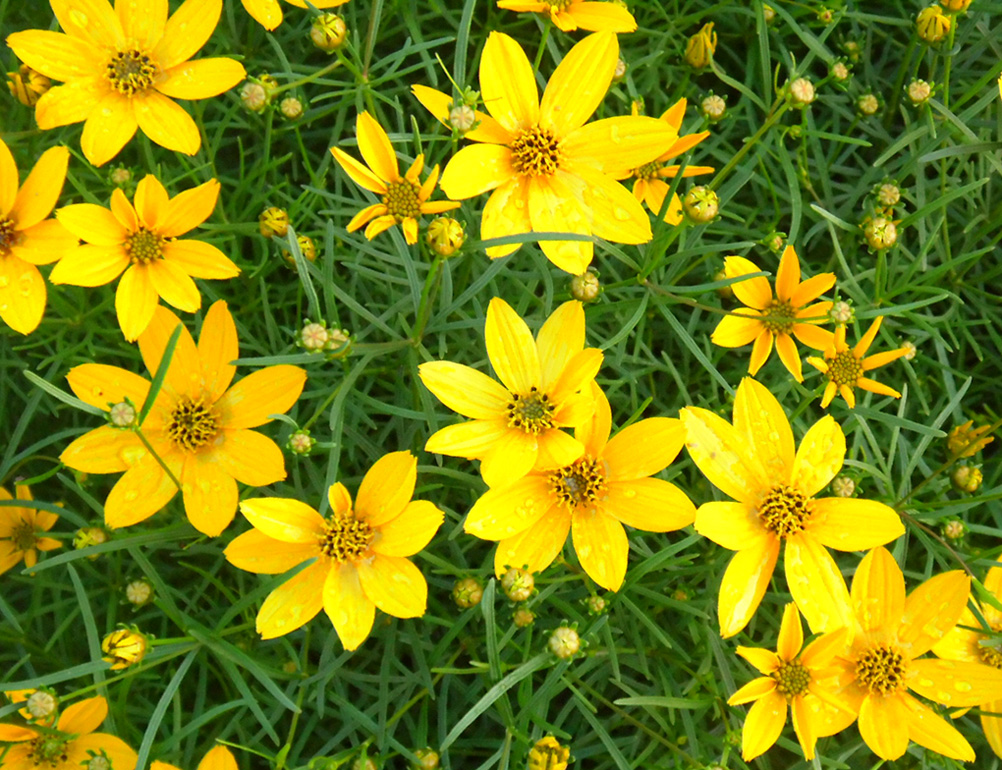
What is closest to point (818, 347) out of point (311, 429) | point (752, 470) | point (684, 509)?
point (752, 470)

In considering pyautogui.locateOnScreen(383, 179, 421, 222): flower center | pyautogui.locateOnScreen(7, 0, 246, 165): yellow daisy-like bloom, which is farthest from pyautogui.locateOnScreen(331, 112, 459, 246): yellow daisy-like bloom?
pyautogui.locateOnScreen(7, 0, 246, 165): yellow daisy-like bloom

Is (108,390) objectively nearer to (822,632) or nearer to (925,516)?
(822,632)

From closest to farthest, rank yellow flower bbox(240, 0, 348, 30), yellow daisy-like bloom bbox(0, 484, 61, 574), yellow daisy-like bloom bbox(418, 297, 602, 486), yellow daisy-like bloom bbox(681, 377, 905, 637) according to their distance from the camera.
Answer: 1. yellow daisy-like bloom bbox(418, 297, 602, 486)
2. yellow daisy-like bloom bbox(681, 377, 905, 637)
3. yellow flower bbox(240, 0, 348, 30)
4. yellow daisy-like bloom bbox(0, 484, 61, 574)

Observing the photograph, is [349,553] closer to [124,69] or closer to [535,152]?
[535,152]

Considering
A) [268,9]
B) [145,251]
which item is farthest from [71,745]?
[268,9]

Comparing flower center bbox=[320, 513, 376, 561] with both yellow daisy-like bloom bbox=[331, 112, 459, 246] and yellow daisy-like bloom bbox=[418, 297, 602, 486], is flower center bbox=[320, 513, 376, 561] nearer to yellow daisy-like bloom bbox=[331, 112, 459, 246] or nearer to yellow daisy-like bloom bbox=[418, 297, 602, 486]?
yellow daisy-like bloom bbox=[418, 297, 602, 486]

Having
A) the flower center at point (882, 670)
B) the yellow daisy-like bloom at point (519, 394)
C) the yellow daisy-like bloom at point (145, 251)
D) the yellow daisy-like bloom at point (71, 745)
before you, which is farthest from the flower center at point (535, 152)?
the yellow daisy-like bloom at point (71, 745)

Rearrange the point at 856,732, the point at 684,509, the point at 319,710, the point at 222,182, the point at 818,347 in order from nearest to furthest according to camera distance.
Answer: the point at 684,509, the point at 319,710, the point at 818,347, the point at 856,732, the point at 222,182
